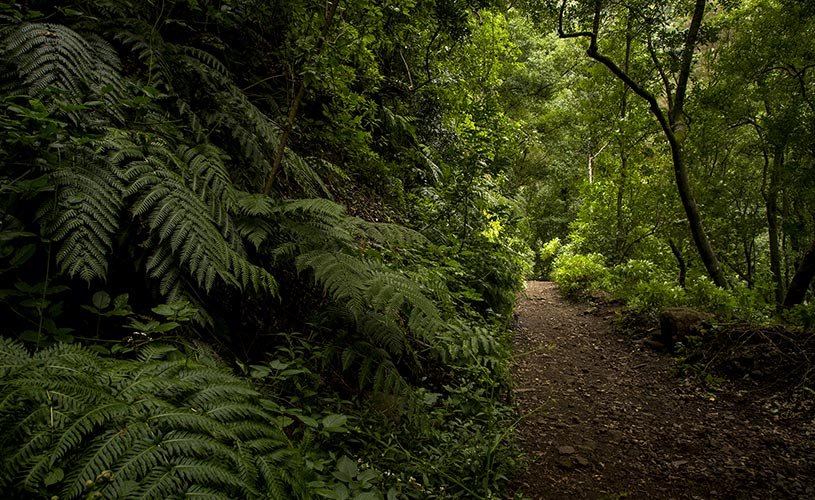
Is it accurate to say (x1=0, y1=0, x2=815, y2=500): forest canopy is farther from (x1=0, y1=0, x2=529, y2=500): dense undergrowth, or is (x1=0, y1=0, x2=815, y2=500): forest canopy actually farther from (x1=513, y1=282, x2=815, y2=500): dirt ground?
(x1=513, y1=282, x2=815, y2=500): dirt ground

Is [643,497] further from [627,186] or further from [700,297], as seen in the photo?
[627,186]

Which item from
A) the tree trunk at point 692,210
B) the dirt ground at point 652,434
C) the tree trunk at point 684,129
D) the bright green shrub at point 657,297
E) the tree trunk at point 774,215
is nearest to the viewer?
the dirt ground at point 652,434

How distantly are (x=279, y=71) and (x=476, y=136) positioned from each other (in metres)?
2.63

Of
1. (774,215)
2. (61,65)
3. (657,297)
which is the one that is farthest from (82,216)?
(774,215)

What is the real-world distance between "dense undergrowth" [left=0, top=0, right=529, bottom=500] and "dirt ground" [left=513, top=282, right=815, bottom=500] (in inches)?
20.7

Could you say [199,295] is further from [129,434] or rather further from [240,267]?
[129,434]

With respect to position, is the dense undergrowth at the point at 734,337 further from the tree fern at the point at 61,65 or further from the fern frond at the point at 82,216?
the tree fern at the point at 61,65

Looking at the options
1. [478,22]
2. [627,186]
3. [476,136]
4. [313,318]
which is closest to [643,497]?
[313,318]

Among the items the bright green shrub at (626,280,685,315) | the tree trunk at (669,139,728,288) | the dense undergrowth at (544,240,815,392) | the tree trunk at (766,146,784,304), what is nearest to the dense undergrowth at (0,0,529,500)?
the dense undergrowth at (544,240,815,392)

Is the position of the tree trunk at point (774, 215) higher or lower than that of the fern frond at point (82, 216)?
higher

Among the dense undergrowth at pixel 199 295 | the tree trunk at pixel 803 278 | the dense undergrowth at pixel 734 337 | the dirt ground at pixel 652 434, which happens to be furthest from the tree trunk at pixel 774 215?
the dense undergrowth at pixel 199 295

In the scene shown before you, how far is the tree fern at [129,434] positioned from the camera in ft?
3.16

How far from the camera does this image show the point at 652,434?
3844 millimetres

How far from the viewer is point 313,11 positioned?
370cm
